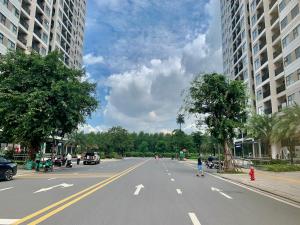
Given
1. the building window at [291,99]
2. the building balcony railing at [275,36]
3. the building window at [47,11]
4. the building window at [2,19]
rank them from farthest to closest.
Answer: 1. the building window at [47,11]
2. the building balcony railing at [275,36]
3. the building window at [2,19]
4. the building window at [291,99]

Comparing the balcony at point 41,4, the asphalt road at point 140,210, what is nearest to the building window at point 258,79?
the balcony at point 41,4

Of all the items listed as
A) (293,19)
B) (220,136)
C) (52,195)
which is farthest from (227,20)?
(52,195)

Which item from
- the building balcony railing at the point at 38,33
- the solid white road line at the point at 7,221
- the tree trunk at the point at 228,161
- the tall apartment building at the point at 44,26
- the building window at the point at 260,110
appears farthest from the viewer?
the building balcony railing at the point at 38,33

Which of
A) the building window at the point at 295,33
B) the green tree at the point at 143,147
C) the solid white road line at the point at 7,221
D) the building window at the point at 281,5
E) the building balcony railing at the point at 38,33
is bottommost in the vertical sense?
the solid white road line at the point at 7,221

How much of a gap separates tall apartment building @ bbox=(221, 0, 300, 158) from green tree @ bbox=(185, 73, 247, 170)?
14619 mm

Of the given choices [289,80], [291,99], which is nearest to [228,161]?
[291,99]

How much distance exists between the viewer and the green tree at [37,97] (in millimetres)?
29406

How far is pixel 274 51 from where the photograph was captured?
172 ft

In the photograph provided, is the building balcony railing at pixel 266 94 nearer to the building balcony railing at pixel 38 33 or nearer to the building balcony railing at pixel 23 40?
the building balcony railing at pixel 23 40

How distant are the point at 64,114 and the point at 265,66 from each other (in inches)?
1487

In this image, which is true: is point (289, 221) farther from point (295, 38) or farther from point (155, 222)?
point (295, 38)

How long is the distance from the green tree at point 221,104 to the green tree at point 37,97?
481 inches

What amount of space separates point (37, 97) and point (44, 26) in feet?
127

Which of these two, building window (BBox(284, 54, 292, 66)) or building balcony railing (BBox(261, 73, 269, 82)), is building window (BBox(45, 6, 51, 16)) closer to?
building balcony railing (BBox(261, 73, 269, 82))
